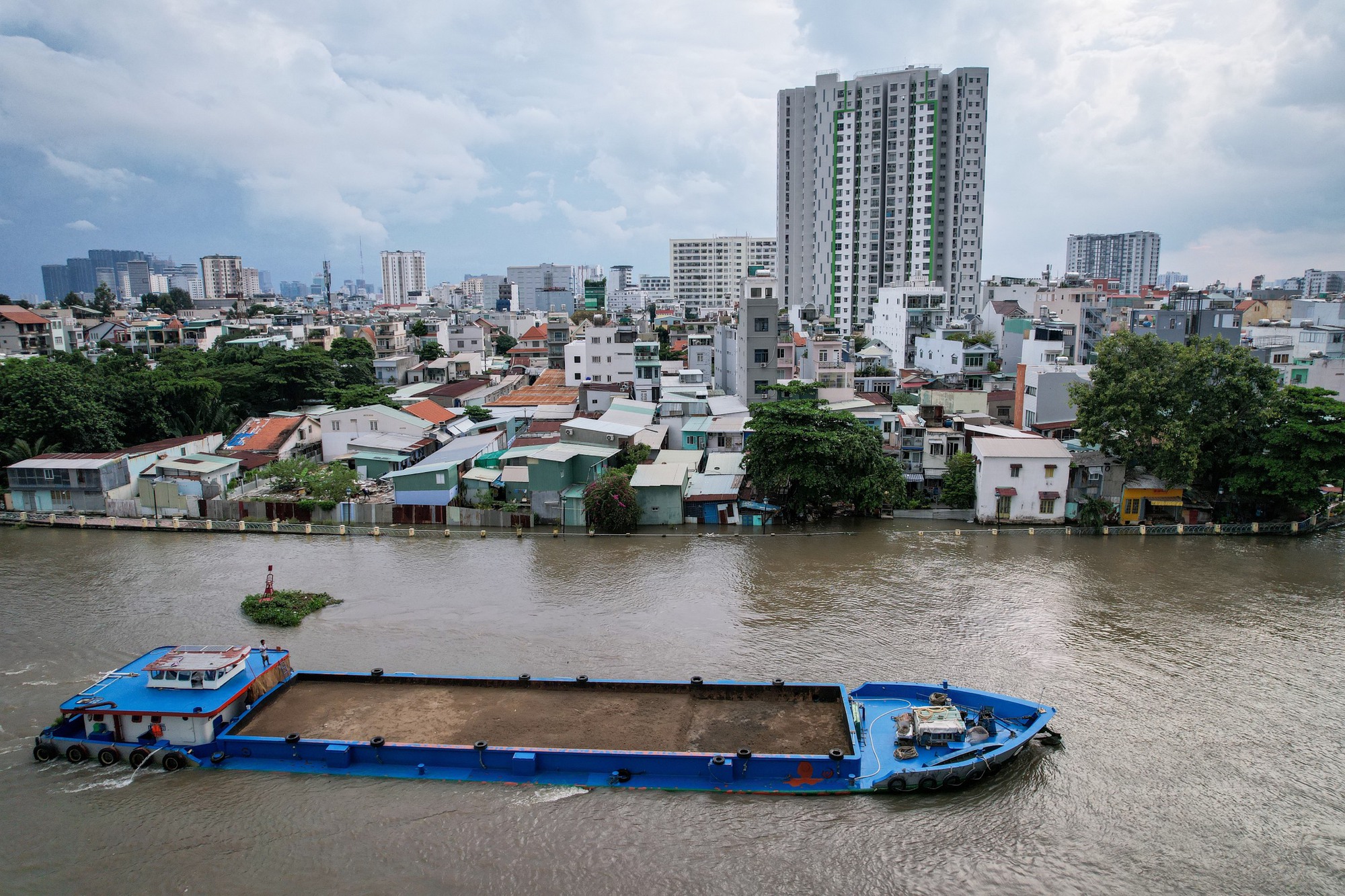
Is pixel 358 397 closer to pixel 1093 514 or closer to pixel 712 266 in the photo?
pixel 1093 514

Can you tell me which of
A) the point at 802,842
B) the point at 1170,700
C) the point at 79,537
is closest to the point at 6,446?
the point at 79,537

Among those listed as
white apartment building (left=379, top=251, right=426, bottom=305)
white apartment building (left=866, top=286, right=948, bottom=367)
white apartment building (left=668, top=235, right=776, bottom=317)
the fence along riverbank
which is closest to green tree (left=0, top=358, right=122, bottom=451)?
the fence along riverbank

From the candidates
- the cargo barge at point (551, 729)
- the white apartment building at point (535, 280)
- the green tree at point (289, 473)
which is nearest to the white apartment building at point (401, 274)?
the white apartment building at point (535, 280)

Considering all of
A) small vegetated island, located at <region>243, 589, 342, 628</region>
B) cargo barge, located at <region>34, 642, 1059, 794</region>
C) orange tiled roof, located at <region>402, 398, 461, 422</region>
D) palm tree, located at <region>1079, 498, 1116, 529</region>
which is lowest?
cargo barge, located at <region>34, 642, 1059, 794</region>

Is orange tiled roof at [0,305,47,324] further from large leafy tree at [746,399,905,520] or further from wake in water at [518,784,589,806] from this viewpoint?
wake in water at [518,784,589,806]

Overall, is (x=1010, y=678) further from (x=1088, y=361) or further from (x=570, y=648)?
→ (x=1088, y=361)
